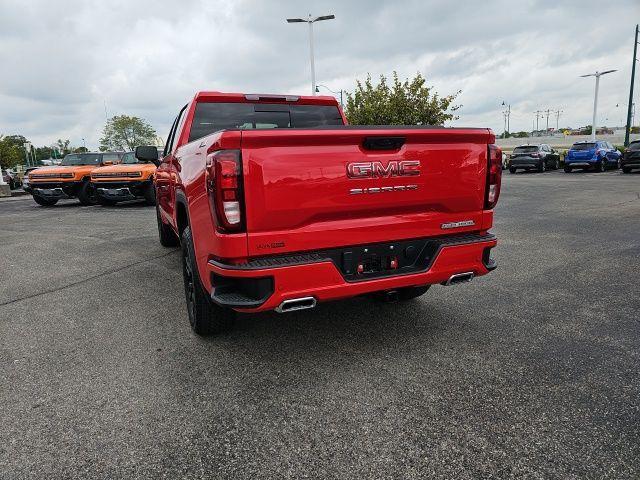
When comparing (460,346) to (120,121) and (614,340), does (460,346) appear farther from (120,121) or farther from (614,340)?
(120,121)

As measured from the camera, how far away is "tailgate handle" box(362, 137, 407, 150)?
278 centimetres

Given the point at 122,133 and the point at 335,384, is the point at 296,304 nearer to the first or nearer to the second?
the point at 335,384

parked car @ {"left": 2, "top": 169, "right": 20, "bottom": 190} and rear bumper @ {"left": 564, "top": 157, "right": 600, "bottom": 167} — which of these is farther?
parked car @ {"left": 2, "top": 169, "right": 20, "bottom": 190}

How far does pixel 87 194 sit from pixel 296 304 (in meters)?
13.8

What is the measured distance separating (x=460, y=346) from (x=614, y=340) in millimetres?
1094

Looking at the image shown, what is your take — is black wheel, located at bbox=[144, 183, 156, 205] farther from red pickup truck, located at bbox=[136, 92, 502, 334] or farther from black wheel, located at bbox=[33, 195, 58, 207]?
red pickup truck, located at bbox=[136, 92, 502, 334]

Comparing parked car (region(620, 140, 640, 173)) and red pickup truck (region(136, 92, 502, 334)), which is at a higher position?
red pickup truck (region(136, 92, 502, 334))

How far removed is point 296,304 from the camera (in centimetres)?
271

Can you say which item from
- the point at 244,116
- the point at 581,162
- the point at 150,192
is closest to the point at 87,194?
the point at 150,192

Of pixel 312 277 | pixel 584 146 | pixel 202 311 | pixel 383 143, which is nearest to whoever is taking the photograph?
pixel 312 277

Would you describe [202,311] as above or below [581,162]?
above

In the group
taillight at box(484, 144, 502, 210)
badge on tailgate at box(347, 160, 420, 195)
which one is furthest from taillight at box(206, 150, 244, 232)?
taillight at box(484, 144, 502, 210)

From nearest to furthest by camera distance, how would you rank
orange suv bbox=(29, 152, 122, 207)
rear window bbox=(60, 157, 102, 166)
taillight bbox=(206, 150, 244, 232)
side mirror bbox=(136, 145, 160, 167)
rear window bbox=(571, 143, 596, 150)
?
1. taillight bbox=(206, 150, 244, 232)
2. side mirror bbox=(136, 145, 160, 167)
3. orange suv bbox=(29, 152, 122, 207)
4. rear window bbox=(60, 157, 102, 166)
5. rear window bbox=(571, 143, 596, 150)

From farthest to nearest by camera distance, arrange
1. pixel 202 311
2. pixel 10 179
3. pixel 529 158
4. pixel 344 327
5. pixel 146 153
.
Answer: pixel 10 179 < pixel 529 158 < pixel 146 153 < pixel 344 327 < pixel 202 311
